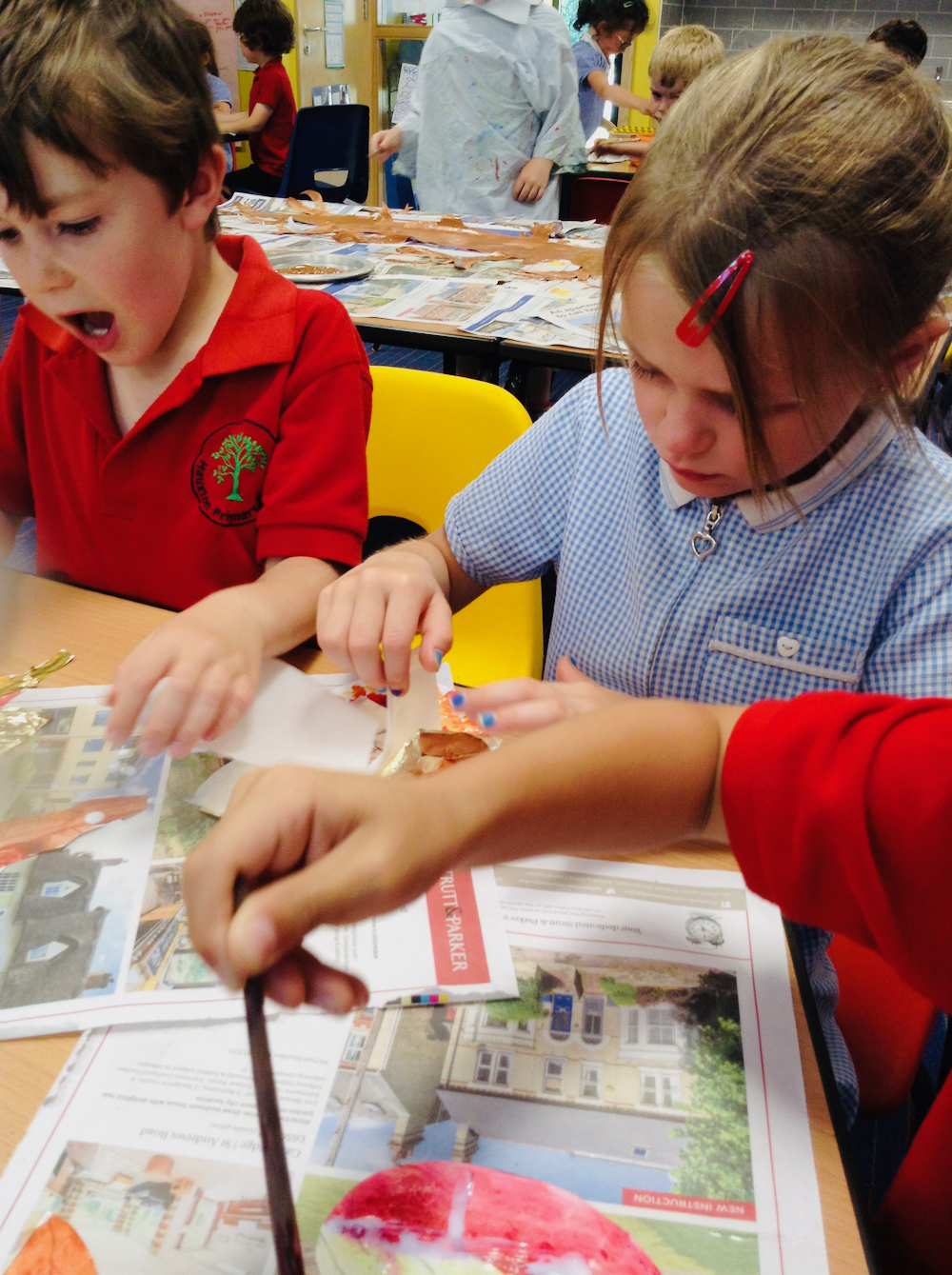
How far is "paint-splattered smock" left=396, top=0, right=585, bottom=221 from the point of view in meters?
2.83

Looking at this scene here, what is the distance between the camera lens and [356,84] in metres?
5.71

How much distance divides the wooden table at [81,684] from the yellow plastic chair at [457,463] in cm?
31

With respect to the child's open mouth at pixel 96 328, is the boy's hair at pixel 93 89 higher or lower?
higher

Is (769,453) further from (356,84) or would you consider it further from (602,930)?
(356,84)

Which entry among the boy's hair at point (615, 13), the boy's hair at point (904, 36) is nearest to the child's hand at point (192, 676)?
the boy's hair at point (904, 36)

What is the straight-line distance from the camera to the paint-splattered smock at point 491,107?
9.30ft

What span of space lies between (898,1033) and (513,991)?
0.37 meters

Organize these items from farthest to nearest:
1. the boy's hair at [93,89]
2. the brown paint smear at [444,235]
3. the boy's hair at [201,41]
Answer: the brown paint smear at [444,235] → the boy's hair at [201,41] → the boy's hair at [93,89]

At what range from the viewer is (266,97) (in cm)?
458

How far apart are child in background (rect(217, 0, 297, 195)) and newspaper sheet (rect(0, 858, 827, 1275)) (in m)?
4.63

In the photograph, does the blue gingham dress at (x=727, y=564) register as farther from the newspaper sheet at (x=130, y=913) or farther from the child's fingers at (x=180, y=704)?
the child's fingers at (x=180, y=704)

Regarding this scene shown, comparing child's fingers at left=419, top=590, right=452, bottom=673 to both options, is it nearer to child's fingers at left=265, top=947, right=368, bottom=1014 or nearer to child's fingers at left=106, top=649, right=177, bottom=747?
child's fingers at left=106, top=649, right=177, bottom=747

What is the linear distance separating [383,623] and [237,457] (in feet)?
1.07

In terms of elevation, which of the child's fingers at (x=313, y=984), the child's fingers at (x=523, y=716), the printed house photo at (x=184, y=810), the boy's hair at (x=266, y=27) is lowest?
the printed house photo at (x=184, y=810)
